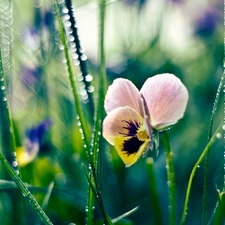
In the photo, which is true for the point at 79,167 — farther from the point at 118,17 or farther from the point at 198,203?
the point at 118,17

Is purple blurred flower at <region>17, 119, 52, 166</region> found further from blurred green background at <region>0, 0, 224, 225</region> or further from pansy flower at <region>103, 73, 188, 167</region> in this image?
pansy flower at <region>103, 73, 188, 167</region>

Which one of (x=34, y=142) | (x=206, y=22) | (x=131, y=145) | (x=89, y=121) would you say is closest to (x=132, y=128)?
(x=131, y=145)

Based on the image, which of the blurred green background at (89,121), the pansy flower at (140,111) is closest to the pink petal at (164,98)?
the pansy flower at (140,111)

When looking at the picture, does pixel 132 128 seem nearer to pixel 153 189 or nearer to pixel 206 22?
pixel 153 189

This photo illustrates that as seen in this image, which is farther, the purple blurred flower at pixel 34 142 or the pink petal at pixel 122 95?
the purple blurred flower at pixel 34 142

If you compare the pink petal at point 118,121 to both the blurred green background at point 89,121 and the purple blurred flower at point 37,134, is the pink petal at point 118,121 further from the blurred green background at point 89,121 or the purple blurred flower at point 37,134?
the purple blurred flower at point 37,134
